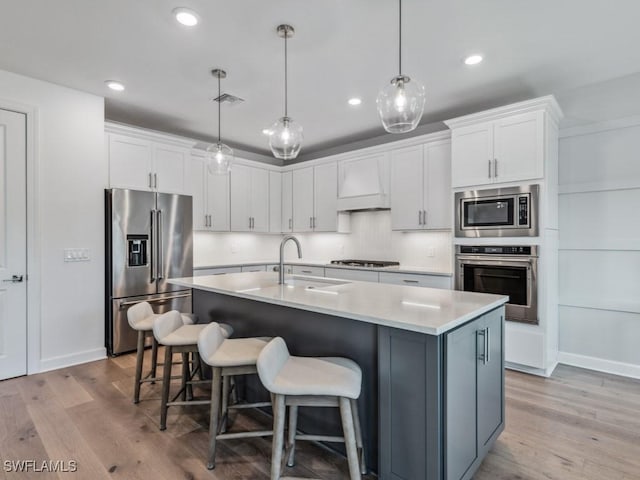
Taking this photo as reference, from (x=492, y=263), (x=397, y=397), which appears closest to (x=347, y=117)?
(x=492, y=263)

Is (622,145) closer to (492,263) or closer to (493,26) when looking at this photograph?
(492,263)

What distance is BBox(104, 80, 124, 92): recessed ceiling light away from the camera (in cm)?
326

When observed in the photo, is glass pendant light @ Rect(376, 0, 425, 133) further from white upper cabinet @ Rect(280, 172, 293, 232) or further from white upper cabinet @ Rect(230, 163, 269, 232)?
white upper cabinet @ Rect(280, 172, 293, 232)

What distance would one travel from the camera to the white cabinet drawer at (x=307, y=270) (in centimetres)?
495

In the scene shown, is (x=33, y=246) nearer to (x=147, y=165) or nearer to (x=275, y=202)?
(x=147, y=165)

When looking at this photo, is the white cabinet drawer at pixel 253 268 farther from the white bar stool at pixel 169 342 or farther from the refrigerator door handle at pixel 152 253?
the white bar stool at pixel 169 342

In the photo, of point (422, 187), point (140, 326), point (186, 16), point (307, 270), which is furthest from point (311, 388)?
point (307, 270)

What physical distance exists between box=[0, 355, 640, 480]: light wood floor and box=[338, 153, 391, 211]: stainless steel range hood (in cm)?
258

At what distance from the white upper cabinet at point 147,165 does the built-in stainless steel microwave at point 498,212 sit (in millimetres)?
3340

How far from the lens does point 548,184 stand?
317 cm

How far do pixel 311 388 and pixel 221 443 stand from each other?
103cm

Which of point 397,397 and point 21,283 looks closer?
point 397,397

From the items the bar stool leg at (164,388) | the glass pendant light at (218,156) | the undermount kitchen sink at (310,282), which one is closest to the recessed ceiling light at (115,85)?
the glass pendant light at (218,156)

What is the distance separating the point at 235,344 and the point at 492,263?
2576 millimetres
